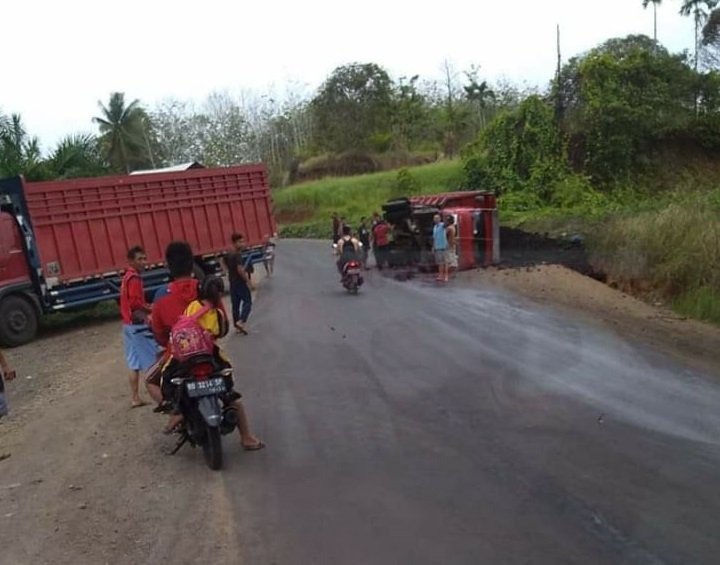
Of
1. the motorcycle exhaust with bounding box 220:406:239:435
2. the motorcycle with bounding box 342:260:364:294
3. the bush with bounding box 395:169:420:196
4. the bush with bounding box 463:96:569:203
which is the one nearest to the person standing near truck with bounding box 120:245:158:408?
the motorcycle exhaust with bounding box 220:406:239:435

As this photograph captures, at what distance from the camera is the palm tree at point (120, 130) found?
5675 centimetres

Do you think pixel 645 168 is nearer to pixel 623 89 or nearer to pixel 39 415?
pixel 623 89

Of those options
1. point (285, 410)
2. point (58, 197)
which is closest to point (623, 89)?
point (58, 197)

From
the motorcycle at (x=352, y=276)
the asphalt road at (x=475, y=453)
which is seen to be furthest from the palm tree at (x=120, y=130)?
the asphalt road at (x=475, y=453)

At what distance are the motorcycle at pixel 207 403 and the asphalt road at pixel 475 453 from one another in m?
0.32

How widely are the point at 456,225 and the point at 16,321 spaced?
12.5 m

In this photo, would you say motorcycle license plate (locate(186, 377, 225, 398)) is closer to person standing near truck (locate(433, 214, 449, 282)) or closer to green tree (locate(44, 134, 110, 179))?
person standing near truck (locate(433, 214, 449, 282))

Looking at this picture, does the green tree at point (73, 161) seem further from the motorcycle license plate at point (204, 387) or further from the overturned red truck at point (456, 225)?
the motorcycle license plate at point (204, 387)

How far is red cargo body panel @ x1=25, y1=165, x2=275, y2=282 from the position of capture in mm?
19141

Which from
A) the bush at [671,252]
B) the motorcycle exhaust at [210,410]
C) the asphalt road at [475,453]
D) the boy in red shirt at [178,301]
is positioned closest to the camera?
the asphalt road at [475,453]

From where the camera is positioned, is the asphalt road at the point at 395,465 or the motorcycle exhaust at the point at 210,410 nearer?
the asphalt road at the point at 395,465

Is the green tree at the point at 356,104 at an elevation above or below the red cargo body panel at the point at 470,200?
above

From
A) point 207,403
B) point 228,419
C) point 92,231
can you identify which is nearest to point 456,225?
point 92,231

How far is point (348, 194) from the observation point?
63688 millimetres
